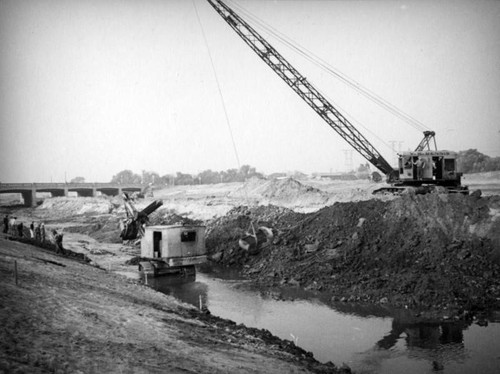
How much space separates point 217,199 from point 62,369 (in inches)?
1700

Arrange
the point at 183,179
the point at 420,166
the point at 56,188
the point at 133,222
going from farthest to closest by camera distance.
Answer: the point at 183,179, the point at 56,188, the point at 133,222, the point at 420,166

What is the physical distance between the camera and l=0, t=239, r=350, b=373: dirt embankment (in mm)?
7004

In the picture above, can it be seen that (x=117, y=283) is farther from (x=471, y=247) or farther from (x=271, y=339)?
(x=471, y=247)

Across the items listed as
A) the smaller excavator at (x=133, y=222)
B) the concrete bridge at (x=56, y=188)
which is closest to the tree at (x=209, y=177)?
the concrete bridge at (x=56, y=188)

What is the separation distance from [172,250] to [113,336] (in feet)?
40.7

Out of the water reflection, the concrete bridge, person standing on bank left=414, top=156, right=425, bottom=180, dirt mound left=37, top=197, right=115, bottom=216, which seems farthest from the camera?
the concrete bridge

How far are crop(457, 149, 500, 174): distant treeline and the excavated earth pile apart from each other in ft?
178

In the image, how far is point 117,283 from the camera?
16078mm

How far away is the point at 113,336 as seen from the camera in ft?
28.8

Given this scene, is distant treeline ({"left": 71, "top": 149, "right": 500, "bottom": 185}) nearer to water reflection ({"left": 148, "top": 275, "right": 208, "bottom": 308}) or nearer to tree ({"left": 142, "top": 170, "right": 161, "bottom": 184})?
tree ({"left": 142, "top": 170, "right": 161, "bottom": 184})

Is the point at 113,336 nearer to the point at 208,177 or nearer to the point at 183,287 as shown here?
the point at 183,287

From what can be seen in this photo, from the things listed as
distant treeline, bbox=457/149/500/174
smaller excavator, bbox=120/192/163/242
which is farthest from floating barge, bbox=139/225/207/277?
distant treeline, bbox=457/149/500/174

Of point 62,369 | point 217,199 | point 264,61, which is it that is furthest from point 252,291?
point 217,199

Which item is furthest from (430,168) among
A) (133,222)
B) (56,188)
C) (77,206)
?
(56,188)
